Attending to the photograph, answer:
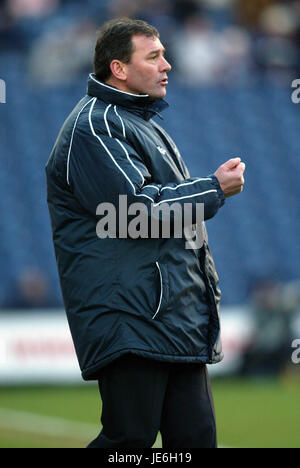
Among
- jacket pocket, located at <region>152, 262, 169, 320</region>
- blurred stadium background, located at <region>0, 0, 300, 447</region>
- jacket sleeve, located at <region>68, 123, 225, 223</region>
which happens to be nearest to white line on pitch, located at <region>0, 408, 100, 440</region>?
blurred stadium background, located at <region>0, 0, 300, 447</region>

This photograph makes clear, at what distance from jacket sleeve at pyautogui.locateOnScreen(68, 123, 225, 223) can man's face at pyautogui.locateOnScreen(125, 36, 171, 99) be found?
0.97 ft

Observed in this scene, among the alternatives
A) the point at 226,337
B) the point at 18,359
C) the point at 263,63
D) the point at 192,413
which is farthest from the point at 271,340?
the point at 192,413

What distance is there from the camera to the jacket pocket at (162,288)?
11.4 feet

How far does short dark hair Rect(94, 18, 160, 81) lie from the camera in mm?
3709

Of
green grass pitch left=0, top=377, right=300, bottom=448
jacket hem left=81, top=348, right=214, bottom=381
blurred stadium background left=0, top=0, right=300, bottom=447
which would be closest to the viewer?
jacket hem left=81, top=348, right=214, bottom=381

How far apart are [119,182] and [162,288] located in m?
0.42

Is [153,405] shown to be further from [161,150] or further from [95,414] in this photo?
[95,414]

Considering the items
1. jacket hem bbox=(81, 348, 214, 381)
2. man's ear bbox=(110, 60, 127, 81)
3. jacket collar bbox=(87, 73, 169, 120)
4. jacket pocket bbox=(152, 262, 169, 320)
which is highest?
man's ear bbox=(110, 60, 127, 81)

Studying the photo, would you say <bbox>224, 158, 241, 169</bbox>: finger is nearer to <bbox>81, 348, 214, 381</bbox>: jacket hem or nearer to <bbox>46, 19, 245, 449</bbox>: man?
<bbox>46, 19, 245, 449</bbox>: man

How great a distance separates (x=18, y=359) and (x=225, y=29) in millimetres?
7894

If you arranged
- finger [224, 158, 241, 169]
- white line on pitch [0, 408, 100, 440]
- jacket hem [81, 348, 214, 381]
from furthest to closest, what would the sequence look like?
1. white line on pitch [0, 408, 100, 440]
2. finger [224, 158, 241, 169]
3. jacket hem [81, 348, 214, 381]

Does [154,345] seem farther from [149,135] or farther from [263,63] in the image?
[263,63]

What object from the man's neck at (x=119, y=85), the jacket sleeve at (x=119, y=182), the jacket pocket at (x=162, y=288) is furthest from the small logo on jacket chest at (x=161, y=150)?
the jacket pocket at (x=162, y=288)

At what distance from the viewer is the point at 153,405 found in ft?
11.6
